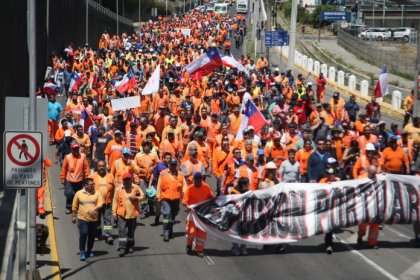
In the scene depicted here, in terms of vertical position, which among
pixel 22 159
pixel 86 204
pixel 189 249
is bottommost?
pixel 189 249

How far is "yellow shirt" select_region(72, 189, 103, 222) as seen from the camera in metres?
14.9

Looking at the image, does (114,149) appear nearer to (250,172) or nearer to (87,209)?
(250,172)

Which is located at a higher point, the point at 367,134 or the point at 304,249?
the point at 367,134

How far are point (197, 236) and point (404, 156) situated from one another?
5612 mm

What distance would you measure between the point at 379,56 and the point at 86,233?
5167 centimetres

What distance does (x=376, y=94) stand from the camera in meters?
27.0

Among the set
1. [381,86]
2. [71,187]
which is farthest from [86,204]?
[381,86]

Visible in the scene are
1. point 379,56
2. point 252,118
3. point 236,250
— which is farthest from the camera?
point 379,56

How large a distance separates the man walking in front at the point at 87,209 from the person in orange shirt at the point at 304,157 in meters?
4.97

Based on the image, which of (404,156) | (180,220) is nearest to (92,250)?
(180,220)

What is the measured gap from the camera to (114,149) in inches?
739

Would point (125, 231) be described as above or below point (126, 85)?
below

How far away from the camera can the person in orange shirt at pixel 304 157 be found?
720 inches

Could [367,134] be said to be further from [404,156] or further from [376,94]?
[376,94]
